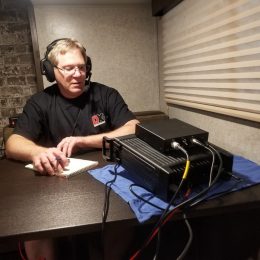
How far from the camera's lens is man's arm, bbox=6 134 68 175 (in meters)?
0.98

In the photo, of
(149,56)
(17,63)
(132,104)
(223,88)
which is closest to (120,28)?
(149,56)

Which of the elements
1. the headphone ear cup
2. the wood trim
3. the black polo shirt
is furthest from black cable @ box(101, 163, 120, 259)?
the wood trim

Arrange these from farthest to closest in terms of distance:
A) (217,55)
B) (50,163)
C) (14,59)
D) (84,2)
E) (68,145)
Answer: (14,59) → (84,2) → (217,55) → (68,145) → (50,163)

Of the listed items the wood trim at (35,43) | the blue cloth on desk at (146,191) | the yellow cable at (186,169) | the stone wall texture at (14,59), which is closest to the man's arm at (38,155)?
the blue cloth on desk at (146,191)

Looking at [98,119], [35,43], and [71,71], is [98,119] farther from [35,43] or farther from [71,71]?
[35,43]

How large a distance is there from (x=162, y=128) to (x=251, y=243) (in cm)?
50

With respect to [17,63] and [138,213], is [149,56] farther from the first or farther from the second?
[138,213]

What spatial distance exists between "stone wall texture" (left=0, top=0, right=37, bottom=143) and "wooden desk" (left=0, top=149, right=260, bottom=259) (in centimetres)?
160

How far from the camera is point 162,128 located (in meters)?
0.90

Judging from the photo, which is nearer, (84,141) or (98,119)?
(84,141)

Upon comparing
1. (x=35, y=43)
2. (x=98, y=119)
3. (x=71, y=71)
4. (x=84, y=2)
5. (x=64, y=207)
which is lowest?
(x=64, y=207)

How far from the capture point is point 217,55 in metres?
1.33

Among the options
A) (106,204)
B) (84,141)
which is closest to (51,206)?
(106,204)

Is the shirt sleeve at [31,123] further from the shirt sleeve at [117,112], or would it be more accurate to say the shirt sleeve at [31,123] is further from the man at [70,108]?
the shirt sleeve at [117,112]
